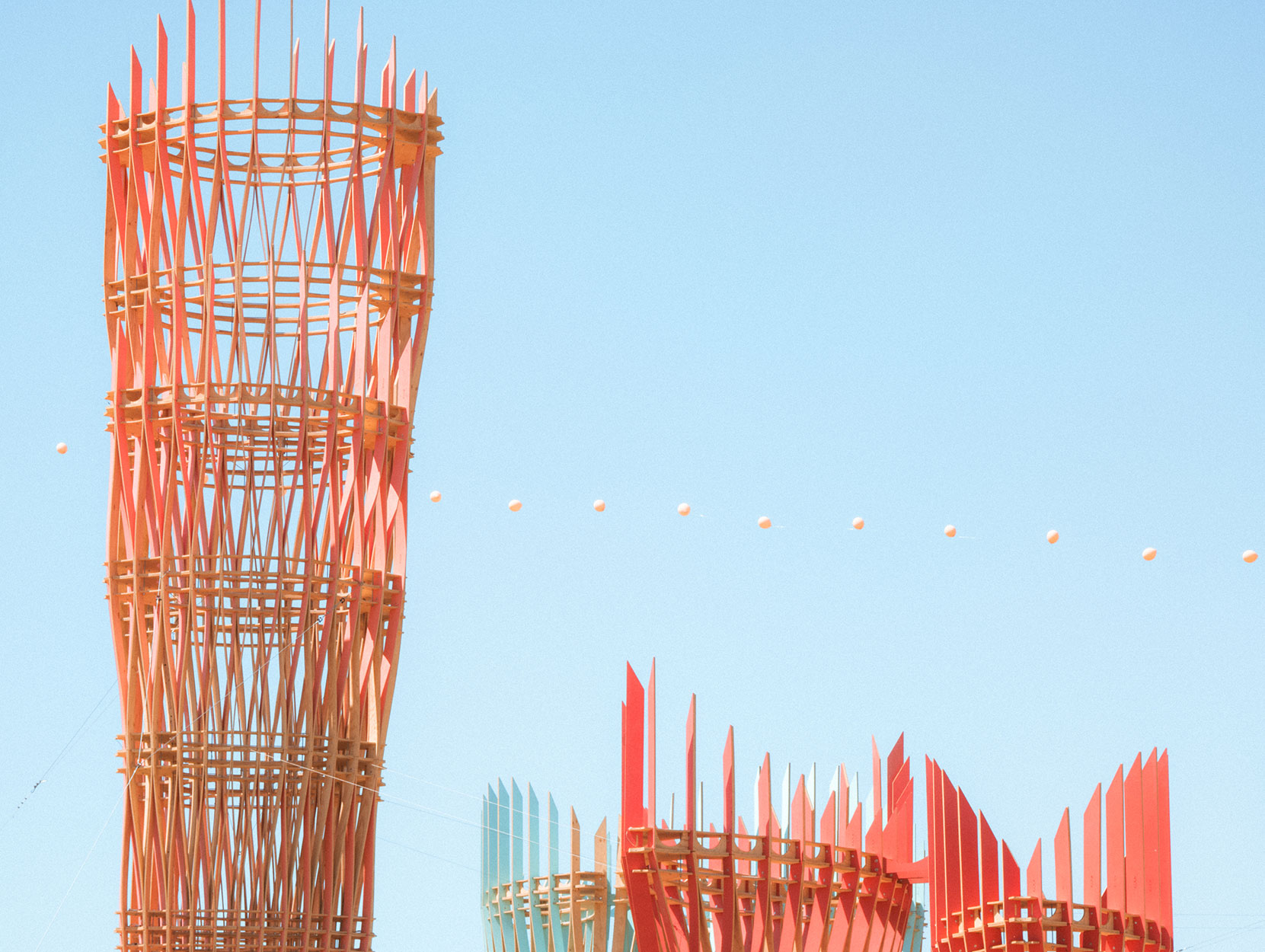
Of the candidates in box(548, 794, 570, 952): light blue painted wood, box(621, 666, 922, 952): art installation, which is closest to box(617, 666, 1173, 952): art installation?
box(621, 666, 922, 952): art installation

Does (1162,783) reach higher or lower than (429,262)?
lower

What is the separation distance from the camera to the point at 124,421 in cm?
2819

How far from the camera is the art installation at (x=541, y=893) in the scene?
30484 millimetres

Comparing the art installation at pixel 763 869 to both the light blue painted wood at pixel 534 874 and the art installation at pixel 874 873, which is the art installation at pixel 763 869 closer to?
the art installation at pixel 874 873

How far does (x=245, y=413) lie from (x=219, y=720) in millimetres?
3811

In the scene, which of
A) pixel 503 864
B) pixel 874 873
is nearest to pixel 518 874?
pixel 503 864

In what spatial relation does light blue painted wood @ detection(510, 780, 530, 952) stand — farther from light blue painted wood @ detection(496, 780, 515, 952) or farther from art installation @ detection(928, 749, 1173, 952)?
art installation @ detection(928, 749, 1173, 952)

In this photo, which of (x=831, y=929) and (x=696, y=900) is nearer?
(x=696, y=900)

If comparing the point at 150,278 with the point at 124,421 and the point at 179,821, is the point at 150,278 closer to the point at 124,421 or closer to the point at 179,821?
the point at 124,421

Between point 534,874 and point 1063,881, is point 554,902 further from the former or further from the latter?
point 1063,881

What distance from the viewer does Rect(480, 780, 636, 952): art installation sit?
3048cm

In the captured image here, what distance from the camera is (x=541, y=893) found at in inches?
1224

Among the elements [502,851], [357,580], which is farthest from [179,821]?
[502,851]

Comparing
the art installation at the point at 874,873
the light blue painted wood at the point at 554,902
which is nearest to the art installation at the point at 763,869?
the art installation at the point at 874,873
